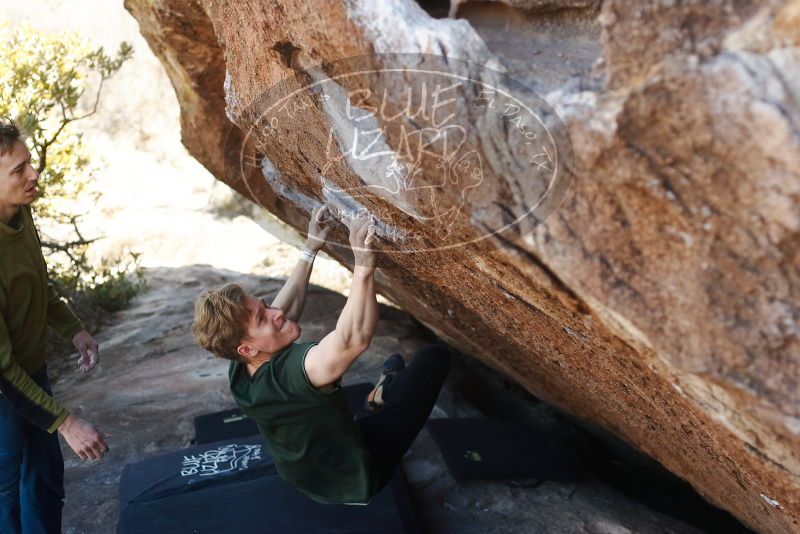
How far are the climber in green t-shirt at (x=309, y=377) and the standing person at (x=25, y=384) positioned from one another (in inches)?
22.8

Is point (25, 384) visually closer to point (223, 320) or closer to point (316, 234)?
point (223, 320)

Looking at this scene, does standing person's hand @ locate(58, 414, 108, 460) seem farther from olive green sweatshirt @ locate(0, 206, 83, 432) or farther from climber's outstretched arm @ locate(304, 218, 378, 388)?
climber's outstretched arm @ locate(304, 218, 378, 388)

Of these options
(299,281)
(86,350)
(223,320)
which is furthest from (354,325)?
(86,350)

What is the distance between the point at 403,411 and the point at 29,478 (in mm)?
1385

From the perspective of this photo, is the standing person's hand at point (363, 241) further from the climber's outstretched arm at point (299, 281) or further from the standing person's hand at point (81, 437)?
the standing person's hand at point (81, 437)

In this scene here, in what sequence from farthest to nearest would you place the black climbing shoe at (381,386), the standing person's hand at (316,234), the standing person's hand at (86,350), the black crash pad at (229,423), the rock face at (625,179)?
the black crash pad at (229,423)
the black climbing shoe at (381,386)
the standing person's hand at (86,350)
the standing person's hand at (316,234)
the rock face at (625,179)

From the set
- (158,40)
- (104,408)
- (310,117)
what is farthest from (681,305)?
(104,408)

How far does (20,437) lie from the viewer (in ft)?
9.19

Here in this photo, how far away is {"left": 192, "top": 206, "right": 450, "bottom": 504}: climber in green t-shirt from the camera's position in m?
2.32

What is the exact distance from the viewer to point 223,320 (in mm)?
2521

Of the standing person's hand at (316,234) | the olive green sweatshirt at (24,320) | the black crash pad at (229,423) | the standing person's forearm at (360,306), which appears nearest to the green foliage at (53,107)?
the black crash pad at (229,423)

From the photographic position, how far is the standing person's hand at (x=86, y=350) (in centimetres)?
318

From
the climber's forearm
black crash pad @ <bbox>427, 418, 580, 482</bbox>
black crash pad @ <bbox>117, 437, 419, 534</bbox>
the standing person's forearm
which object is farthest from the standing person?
black crash pad @ <bbox>427, 418, 580, 482</bbox>

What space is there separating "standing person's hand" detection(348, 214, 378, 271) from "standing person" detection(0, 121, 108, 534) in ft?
3.62
